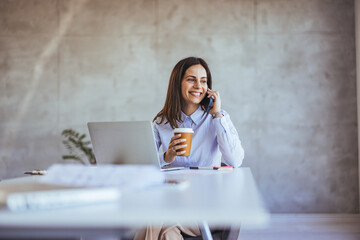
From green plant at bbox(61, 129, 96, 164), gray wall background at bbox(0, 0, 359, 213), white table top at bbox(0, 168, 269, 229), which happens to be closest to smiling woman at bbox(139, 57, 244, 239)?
white table top at bbox(0, 168, 269, 229)

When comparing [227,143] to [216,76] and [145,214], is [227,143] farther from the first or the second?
[216,76]

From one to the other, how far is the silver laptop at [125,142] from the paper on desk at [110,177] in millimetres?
551

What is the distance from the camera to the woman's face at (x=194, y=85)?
238 cm

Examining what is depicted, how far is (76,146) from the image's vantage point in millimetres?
3982

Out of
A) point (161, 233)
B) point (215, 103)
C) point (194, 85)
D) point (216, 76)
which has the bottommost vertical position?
point (161, 233)

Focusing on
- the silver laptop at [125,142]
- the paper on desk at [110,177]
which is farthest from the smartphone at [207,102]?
the paper on desk at [110,177]

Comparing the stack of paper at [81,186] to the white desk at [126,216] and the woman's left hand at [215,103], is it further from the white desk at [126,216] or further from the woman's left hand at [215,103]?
the woman's left hand at [215,103]

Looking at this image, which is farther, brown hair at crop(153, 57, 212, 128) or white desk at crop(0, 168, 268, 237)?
brown hair at crop(153, 57, 212, 128)

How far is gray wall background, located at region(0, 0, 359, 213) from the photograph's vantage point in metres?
3.98

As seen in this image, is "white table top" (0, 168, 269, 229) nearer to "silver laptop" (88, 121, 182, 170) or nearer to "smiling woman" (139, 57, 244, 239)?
"silver laptop" (88, 121, 182, 170)

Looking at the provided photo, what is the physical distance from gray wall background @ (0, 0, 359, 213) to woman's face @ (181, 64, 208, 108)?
1612 mm

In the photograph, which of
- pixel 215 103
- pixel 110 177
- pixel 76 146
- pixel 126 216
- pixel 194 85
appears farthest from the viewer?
pixel 76 146

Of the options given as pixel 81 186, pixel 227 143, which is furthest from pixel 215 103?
pixel 81 186

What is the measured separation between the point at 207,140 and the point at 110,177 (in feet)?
4.47
